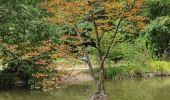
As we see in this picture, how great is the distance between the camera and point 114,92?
818 inches

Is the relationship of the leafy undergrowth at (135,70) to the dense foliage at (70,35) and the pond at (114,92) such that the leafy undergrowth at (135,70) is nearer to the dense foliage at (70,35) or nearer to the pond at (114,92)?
the dense foliage at (70,35)

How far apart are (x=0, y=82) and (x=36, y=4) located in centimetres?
462

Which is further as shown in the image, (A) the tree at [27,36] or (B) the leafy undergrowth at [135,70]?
(B) the leafy undergrowth at [135,70]

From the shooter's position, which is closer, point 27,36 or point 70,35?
point 27,36

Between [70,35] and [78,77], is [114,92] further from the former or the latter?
[78,77]

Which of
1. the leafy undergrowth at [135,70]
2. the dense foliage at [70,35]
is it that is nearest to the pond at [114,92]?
the dense foliage at [70,35]

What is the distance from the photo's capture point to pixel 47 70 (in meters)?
21.4

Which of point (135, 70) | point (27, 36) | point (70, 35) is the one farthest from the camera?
point (135, 70)

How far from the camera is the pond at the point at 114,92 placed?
63.8 feet

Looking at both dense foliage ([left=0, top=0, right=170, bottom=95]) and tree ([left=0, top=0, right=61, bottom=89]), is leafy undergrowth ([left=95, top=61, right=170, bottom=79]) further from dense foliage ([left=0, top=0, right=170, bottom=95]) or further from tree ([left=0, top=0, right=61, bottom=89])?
tree ([left=0, top=0, right=61, bottom=89])

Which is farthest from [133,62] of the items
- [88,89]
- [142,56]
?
[88,89]

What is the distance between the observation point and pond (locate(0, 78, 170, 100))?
1945 cm

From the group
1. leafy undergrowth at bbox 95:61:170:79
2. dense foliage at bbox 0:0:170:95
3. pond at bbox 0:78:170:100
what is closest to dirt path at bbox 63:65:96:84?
leafy undergrowth at bbox 95:61:170:79

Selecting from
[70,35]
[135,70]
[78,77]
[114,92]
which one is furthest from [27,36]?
[135,70]
